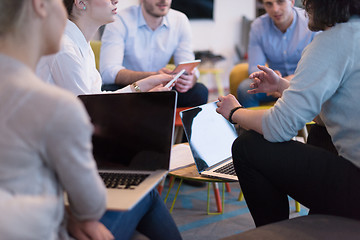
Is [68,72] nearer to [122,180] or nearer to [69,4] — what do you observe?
[69,4]

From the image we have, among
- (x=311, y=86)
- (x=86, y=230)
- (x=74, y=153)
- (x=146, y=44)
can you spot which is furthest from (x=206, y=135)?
(x=146, y=44)

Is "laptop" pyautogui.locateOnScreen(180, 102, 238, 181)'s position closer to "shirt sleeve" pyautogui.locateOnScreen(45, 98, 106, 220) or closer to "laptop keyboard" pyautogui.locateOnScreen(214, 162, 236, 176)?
"laptop keyboard" pyautogui.locateOnScreen(214, 162, 236, 176)

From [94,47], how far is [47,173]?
8.75 ft

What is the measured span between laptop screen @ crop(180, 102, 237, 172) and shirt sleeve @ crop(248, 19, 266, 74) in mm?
1530

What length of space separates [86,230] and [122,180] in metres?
0.23

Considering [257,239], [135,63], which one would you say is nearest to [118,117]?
[257,239]

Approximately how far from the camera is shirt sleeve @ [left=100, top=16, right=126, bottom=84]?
2.92m

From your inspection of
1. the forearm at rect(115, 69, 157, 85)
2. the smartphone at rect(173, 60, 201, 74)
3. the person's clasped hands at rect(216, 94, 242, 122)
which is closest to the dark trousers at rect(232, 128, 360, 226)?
the person's clasped hands at rect(216, 94, 242, 122)

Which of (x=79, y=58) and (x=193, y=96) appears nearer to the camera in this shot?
(x=79, y=58)

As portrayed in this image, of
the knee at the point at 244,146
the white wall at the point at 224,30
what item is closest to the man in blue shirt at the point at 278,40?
the knee at the point at 244,146

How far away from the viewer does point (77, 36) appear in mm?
1607

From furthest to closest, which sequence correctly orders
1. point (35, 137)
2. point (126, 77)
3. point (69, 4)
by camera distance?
point (126, 77), point (69, 4), point (35, 137)

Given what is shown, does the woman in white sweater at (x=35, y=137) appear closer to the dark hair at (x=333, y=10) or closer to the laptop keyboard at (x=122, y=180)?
the laptop keyboard at (x=122, y=180)

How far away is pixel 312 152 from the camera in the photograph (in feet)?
4.06
